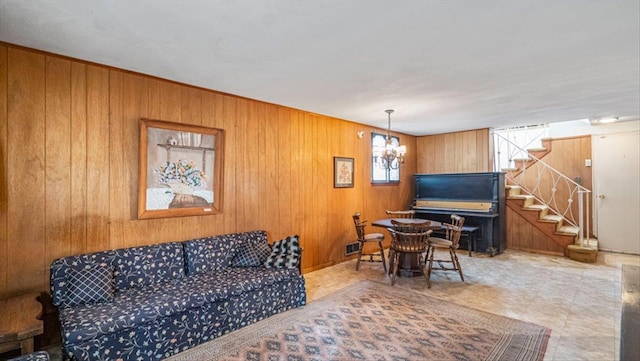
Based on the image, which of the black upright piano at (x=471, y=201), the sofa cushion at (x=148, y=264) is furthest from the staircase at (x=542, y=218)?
the sofa cushion at (x=148, y=264)

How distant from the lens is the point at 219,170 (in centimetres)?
357

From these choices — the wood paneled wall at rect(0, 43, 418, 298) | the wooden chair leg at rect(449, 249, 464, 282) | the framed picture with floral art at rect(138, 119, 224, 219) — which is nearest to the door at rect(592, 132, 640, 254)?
the wooden chair leg at rect(449, 249, 464, 282)

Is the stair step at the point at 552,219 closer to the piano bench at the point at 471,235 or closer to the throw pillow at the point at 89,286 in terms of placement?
the piano bench at the point at 471,235

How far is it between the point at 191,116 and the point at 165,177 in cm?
75

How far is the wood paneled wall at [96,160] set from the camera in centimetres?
243

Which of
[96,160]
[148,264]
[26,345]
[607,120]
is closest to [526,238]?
[607,120]

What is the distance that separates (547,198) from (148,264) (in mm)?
7426

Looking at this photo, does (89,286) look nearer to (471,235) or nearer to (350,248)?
(350,248)

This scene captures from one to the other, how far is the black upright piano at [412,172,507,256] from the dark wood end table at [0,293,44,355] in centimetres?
593

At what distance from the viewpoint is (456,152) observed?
6438 mm

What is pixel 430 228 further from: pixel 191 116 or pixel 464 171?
pixel 191 116

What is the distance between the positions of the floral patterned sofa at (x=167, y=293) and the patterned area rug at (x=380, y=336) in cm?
17

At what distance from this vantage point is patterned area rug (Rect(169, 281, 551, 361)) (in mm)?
2398

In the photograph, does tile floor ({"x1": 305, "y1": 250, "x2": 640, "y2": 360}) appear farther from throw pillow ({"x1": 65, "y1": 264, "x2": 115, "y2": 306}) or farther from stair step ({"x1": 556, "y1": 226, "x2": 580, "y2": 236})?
throw pillow ({"x1": 65, "y1": 264, "x2": 115, "y2": 306})
